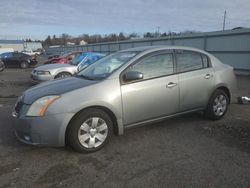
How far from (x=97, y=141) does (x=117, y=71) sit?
1.19 m

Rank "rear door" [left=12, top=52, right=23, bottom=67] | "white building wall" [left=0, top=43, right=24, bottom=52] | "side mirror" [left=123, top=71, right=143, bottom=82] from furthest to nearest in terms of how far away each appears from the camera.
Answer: "white building wall" [left=0, top=43, right=24, bottom=52]
"rear door" [left=12, top=52, right=23, bottom=67]
"side mirror" [left=123, top=71, right=143, bottom=82]

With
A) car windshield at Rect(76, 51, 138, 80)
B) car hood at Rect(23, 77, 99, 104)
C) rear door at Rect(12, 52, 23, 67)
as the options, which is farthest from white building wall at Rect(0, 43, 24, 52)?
car hood at Rect(23, 77, 99, 104)

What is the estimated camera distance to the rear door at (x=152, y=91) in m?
4.41

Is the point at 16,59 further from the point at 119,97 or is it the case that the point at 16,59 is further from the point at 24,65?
the point at 119,97

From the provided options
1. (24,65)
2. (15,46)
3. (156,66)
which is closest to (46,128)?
(156,66)

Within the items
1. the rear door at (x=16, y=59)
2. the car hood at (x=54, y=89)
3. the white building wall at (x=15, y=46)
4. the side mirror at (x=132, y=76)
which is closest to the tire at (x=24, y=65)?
the rear door at (x=16, y=59)

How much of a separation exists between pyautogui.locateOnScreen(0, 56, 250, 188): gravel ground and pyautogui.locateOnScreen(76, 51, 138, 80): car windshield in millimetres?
1178

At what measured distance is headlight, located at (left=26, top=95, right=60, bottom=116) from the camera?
3896 mm

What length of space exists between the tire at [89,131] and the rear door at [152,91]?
1.25 feet

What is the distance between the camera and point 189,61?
5.29 meters

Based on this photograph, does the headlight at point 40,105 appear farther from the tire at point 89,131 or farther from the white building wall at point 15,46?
the white building wall at point 15,46

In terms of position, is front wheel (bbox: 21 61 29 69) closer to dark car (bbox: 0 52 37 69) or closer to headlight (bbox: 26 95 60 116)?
dark car (bbox: 0 52 37 69)

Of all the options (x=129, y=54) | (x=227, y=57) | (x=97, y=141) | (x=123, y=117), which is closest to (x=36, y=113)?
(x=97, y=141)

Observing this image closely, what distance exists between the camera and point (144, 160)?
3.87 m
